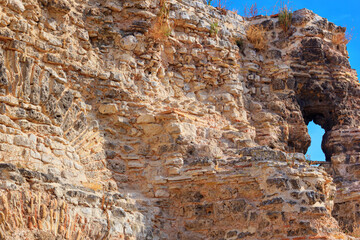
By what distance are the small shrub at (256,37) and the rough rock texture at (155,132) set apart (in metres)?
0.21

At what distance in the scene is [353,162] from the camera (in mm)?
10039

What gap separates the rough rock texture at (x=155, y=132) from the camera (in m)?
6.36

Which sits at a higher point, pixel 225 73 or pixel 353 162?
pixel 225 73

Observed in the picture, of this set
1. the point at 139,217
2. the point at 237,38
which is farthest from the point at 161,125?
the point at 237,38

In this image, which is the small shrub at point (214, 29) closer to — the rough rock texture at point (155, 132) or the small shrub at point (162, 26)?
the rough rock texture at point (155, 132)

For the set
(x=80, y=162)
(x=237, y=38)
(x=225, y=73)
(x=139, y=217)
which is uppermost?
(x=237, y=38)

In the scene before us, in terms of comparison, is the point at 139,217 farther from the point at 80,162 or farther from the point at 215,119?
the point at 215,119

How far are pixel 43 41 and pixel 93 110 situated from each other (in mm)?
1333

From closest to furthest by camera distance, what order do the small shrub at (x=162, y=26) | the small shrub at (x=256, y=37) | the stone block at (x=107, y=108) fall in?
the stone block at (x=107, y=108) < the small shrub at (x=162, y=26) < the small shrub at (x=256, y=37)

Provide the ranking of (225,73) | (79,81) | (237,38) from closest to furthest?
(79,81)
(225,73)
(237,38)

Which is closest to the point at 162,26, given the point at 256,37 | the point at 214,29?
the point at 214,29

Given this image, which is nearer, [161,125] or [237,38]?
[161,125]

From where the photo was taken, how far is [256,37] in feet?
35.2

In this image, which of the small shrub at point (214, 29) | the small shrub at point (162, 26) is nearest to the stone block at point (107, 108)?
the small shrub at point (162, 26)
